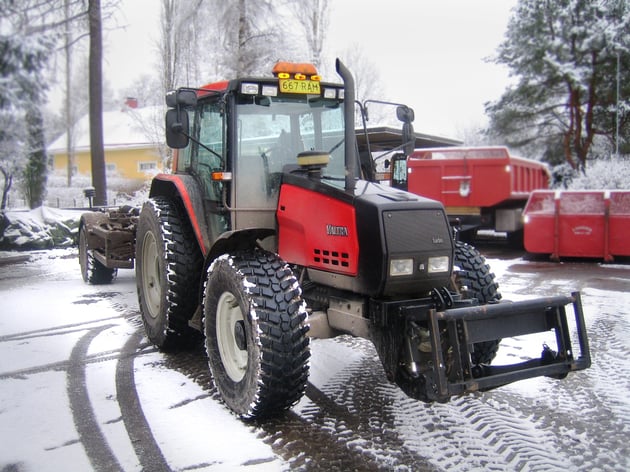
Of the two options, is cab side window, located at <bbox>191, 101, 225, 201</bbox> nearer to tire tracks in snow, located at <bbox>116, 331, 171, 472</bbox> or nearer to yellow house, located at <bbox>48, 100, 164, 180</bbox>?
yellow house, located at <bbox>48, 100, 164, 180</bbox>

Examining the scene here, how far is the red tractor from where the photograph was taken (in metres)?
3.28

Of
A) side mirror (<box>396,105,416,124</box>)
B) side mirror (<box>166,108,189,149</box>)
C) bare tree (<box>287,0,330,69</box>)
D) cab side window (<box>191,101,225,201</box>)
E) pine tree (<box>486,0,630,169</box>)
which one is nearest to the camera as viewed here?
side mirror (<box>166,108,189,149</box>)

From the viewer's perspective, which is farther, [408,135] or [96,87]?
[408,135]

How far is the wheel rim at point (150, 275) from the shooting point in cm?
530

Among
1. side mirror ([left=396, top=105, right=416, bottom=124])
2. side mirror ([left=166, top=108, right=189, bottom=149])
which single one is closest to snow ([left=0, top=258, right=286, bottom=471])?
side mirror ([left=166, top=108, right=189, bottom=149])

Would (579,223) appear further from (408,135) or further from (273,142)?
(273,142)

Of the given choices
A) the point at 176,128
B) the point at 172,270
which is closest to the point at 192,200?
the point at 172,270

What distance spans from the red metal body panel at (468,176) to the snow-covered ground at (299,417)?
6710 millimetres

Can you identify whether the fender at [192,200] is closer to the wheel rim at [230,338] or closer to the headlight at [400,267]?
the wheel rim at [230,338]

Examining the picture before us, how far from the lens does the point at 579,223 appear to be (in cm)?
1050

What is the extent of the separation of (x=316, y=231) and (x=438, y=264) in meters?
0.78

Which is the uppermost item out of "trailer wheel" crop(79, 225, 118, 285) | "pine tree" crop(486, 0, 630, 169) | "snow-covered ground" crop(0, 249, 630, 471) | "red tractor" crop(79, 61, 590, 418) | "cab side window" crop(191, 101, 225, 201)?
"pine tree" crop(486, 0, 630, 169)

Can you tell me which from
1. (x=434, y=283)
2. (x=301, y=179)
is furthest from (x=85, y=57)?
(x=434, y=283)

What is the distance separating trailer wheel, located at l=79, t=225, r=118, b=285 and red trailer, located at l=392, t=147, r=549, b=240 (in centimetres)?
675
